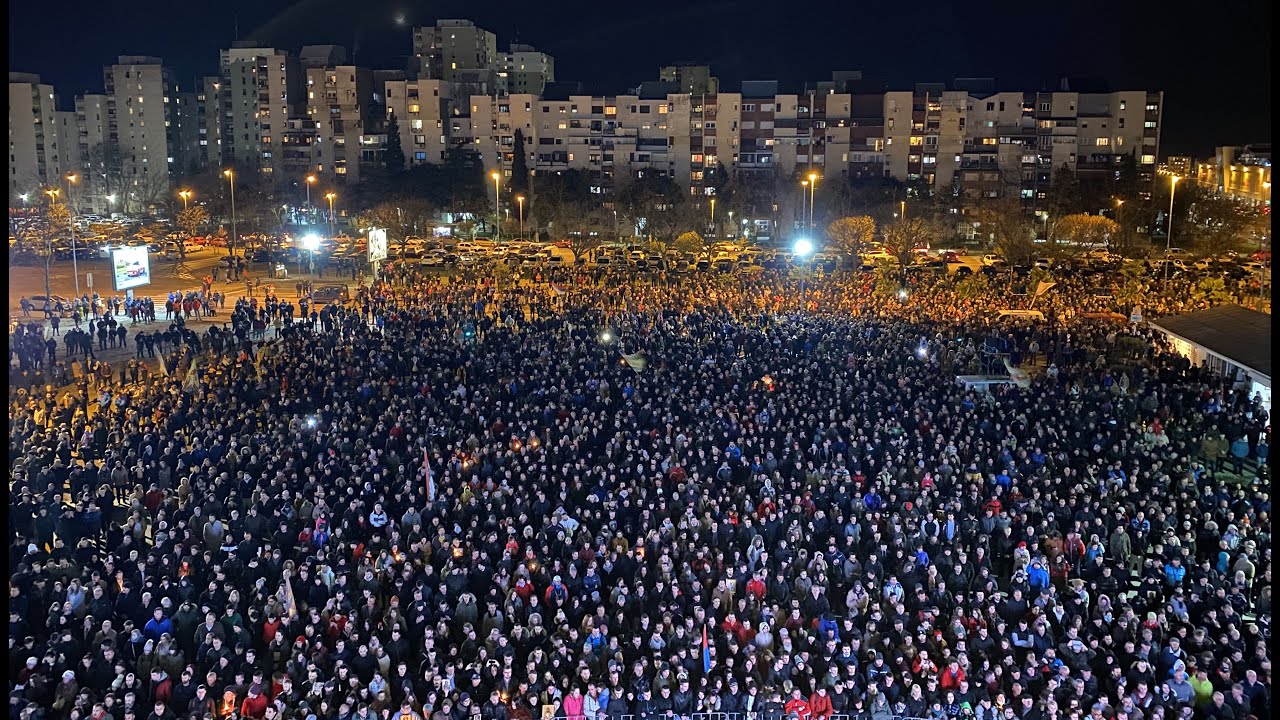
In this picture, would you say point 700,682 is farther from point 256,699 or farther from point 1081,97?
point 1081,97

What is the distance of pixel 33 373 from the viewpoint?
65.9 feet

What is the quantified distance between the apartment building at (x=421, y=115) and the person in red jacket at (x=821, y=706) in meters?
69.9

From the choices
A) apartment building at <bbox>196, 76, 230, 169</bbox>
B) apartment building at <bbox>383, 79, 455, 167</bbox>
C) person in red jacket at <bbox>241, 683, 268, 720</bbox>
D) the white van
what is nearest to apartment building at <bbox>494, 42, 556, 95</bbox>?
apartment building at <bbox>196, 76, 230, 169</bbox>

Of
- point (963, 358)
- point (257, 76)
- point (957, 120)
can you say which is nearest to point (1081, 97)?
point (957, 120)

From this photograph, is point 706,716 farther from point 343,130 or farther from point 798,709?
point 343,130

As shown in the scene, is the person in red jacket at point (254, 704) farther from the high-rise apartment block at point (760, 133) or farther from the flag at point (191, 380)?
the high-rise apartment block at point (760, 133)

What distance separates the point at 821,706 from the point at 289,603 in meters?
4.79

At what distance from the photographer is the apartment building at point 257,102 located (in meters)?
85.4

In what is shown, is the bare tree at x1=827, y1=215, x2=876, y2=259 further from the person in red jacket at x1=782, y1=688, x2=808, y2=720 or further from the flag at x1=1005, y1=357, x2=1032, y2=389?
the person in red jacket at x1=782, y1=688, x2=808, y2=720

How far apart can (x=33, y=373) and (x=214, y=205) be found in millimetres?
41649

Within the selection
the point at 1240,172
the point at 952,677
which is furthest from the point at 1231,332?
the point at 1240,172

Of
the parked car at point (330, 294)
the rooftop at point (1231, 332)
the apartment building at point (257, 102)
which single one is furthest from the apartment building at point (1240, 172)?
the apartment building at point (257, 102)

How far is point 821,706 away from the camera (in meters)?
8.55

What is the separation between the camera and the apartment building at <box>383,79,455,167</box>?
7550cm
